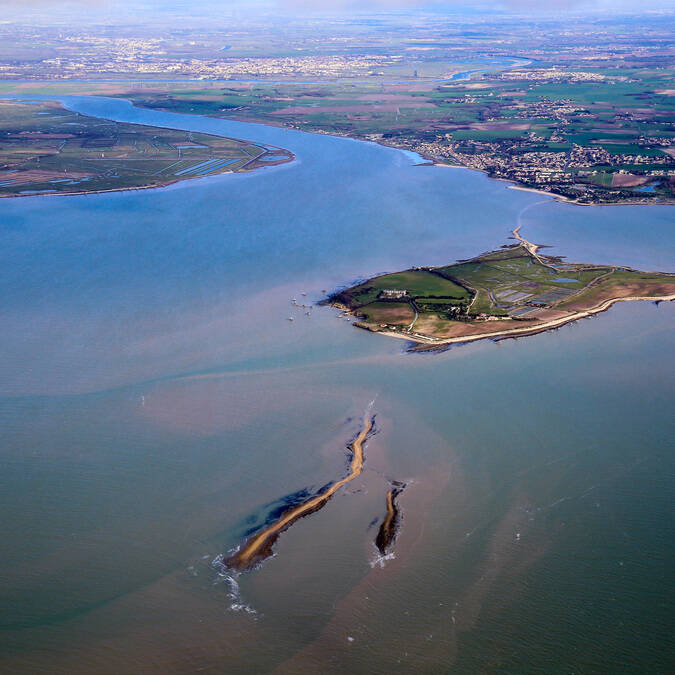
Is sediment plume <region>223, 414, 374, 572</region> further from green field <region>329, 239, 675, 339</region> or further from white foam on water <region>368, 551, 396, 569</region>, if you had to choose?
green field <region>329, 239, 675, 339</region>

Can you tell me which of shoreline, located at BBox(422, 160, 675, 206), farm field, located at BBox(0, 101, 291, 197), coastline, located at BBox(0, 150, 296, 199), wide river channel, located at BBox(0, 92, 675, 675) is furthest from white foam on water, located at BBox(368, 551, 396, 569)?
farm field, located at BBox(0, 101, 291, 197)

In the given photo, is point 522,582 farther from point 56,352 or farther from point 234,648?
point 56,352

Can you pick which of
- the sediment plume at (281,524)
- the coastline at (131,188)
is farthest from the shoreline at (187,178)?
the sediment plume at (281,524)

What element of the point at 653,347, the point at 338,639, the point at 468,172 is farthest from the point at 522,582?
the point at 468,172

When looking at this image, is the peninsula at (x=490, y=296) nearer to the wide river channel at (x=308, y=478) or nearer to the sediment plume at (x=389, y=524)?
the wide river channel at (x=308, y=478)

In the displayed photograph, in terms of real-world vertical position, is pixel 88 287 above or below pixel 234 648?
above
